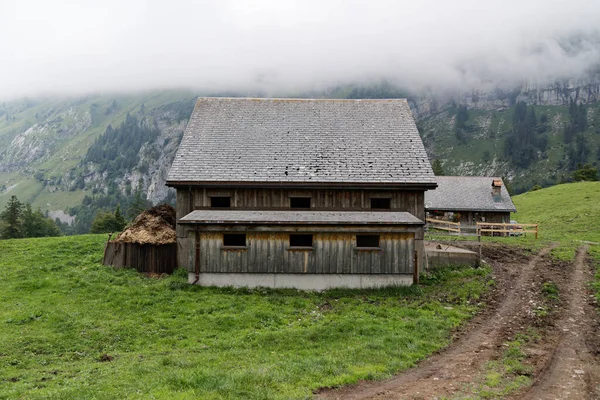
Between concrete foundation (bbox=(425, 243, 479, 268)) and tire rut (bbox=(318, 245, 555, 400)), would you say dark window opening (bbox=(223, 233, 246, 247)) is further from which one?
tire rut (bbox=(318, 245, 555, 400))

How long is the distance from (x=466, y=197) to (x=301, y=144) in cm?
3676

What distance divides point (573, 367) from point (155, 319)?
14707 mm

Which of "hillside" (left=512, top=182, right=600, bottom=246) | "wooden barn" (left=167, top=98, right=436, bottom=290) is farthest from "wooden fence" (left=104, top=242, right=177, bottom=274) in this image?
"hillside" (left=512, top=182, right=600, bottom=246)

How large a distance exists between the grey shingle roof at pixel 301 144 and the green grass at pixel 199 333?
6.56 meters

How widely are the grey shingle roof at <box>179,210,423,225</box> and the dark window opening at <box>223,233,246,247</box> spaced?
1.17 meters

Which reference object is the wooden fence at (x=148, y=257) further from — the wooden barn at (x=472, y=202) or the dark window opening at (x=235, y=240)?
the wooden barn at (x=472, y=202)

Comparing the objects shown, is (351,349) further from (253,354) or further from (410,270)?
(410,270)

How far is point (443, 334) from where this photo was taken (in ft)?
47.0

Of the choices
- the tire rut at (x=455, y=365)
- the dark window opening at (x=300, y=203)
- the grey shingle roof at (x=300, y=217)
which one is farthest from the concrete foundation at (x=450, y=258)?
the dark window opening at (x=300, y=203)

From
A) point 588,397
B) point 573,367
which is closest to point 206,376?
point 588,397

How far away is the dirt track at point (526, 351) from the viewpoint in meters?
9.74

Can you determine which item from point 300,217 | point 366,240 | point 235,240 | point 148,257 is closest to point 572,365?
point 366,240

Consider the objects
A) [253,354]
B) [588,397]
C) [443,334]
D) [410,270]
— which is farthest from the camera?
[410,270]

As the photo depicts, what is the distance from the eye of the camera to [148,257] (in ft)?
76.6
